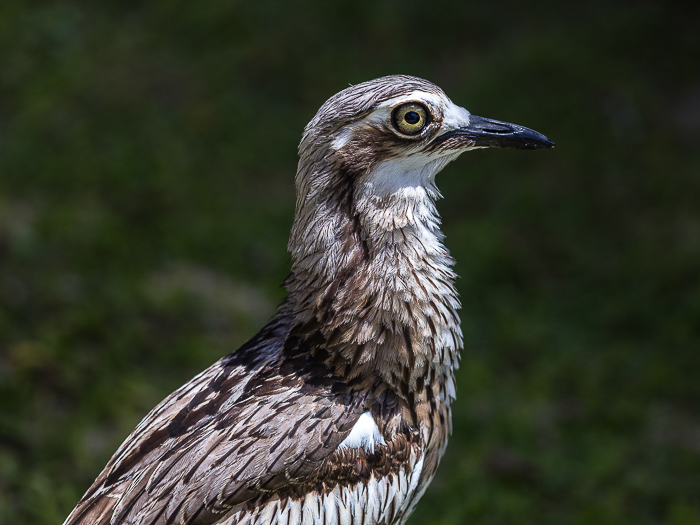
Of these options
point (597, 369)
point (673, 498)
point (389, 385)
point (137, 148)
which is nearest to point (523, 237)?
point (597, 369)

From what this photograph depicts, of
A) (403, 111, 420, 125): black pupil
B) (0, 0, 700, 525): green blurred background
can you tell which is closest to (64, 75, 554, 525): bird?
(403, 111, 420, 125): black pupil

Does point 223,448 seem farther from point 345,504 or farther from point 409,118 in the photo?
point 409,118

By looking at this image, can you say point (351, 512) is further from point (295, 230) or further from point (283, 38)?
point (283, 38)

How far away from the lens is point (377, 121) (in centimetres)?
236

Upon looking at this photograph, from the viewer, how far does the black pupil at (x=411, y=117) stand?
237 cm

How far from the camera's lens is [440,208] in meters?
7.00

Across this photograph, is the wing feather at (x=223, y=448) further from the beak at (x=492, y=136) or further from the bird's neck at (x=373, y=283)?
the beak at (x=492, y=136)

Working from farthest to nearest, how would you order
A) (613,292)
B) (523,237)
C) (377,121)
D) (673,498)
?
(523,237) < (613,292) < (673,498) < (377,121)

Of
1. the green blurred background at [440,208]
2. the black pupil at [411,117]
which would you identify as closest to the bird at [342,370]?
the black pupil at [411,117]

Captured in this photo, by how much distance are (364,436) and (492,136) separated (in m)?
1.11

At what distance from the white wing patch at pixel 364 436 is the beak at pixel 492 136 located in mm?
972

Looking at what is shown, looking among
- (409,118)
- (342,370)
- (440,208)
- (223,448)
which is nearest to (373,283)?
(342,370)

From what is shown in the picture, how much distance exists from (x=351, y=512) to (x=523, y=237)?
184 inches

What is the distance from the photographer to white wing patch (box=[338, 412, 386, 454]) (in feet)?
7.83
